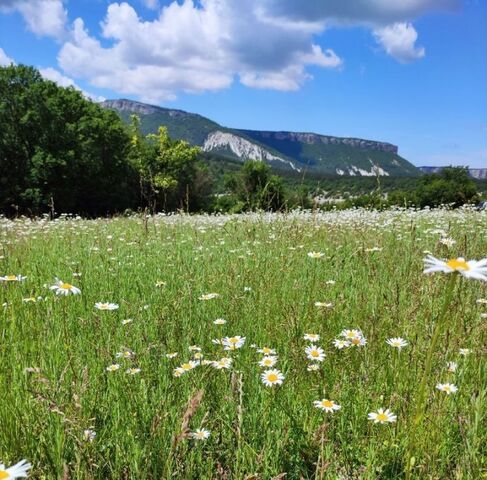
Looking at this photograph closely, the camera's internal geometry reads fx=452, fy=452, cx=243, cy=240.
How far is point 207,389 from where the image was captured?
2367mm

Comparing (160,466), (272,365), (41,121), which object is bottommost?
(160,466)

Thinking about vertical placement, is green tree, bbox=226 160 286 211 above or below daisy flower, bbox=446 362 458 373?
above

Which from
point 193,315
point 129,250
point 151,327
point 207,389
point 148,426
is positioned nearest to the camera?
point 148,426

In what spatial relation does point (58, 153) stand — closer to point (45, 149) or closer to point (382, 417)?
point (45, 149)

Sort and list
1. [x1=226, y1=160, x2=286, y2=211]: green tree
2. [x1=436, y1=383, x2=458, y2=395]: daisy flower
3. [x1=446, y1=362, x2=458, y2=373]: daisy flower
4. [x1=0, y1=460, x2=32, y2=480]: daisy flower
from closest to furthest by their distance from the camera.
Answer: [x1=0, y1=460, x2=32, y2=480]: daisy flower < [x1=436, y1=383, x2=458, y2=395]: daisy flower < [x1=446, y1=362, x2=458, y2=373]: daisy flower < [x1=226, y1=160, x2=286, y2=211]: green tree

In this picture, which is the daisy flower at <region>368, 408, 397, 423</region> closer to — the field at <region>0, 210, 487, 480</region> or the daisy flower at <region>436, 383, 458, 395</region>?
the field at <region>0, 210, 487, 480</region>

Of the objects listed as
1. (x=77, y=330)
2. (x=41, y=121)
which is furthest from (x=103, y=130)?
(x=77, y=330)

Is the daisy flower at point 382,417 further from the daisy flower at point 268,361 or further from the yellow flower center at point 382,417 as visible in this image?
the daisy flower at point 268,361

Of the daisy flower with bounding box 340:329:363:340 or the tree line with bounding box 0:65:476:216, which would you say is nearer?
the daisy flower with bounding box 340:329:363:340

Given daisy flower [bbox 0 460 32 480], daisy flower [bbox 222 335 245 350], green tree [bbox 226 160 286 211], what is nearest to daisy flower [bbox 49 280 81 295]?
daisy flower [bbox 222 335 245 350]

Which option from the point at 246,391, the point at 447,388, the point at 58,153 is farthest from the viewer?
the point at 58,153

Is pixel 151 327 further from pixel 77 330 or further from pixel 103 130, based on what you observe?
pixel 103 130

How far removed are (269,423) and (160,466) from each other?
53 cm

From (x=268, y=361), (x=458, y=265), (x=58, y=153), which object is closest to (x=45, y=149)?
(x=58, y=153)
